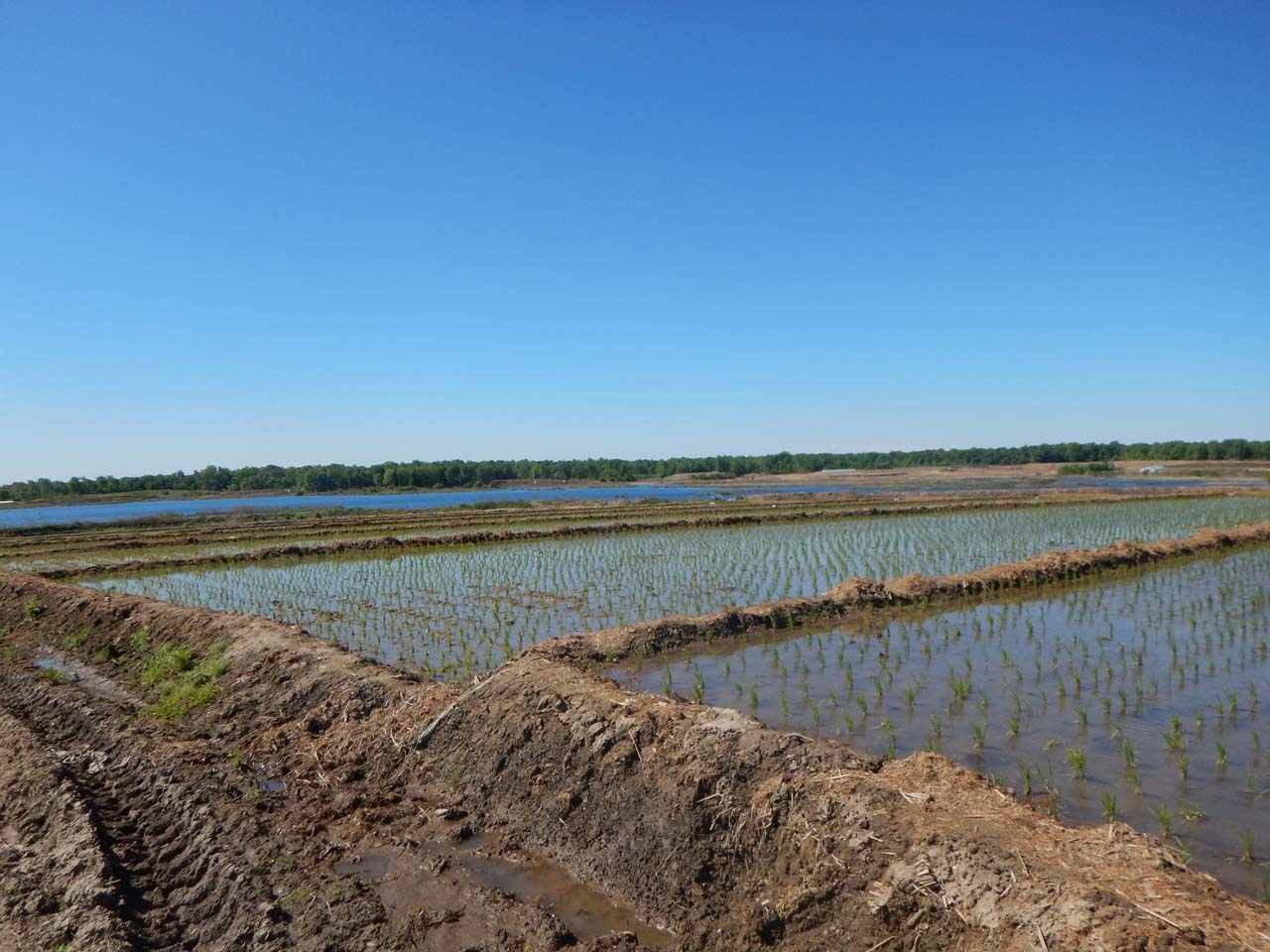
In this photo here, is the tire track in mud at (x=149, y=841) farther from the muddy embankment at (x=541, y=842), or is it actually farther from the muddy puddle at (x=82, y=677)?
the muddy puddle at (x=82, y=677)

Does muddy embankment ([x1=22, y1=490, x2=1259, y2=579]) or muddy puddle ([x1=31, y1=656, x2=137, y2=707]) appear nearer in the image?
muddy puddle ([x1=31, y1=656, x2=137, y2=707])

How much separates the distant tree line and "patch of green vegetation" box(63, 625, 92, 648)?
62546mm

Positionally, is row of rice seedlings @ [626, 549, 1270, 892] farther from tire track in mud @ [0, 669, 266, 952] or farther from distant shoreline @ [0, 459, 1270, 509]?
distant shoreline @ [0, 459, 1270, 509]

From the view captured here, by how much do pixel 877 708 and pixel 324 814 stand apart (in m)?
4.90

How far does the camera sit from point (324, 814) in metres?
5.60

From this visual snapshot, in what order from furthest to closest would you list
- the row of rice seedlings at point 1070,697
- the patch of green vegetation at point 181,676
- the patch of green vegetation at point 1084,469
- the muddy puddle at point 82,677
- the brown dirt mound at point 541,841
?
the patch of green vegetation at point 1084,469 → the muddy puddle at point 82,677 → the patch of green vegetation at point 181,676 → the row of rice seedlings at point 1070,697 → the brown dirt mound at point 541,841

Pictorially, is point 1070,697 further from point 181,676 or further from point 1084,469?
point 1084,469

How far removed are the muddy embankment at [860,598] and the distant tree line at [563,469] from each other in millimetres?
64568

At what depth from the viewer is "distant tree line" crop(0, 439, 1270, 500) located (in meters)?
73.9

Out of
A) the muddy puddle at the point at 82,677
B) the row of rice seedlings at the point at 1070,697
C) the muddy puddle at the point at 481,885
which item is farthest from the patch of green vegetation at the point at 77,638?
the muddy puddle at the point at 481,885

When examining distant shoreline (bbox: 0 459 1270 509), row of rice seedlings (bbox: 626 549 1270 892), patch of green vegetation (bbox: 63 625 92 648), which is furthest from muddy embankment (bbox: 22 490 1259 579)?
distant shoreline (bbox: 0 459 1270 509)

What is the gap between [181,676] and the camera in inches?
A: 370

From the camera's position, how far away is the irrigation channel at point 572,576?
Result: 1168cm

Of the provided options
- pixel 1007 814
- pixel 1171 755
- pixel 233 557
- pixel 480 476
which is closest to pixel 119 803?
pixel 1007 814
